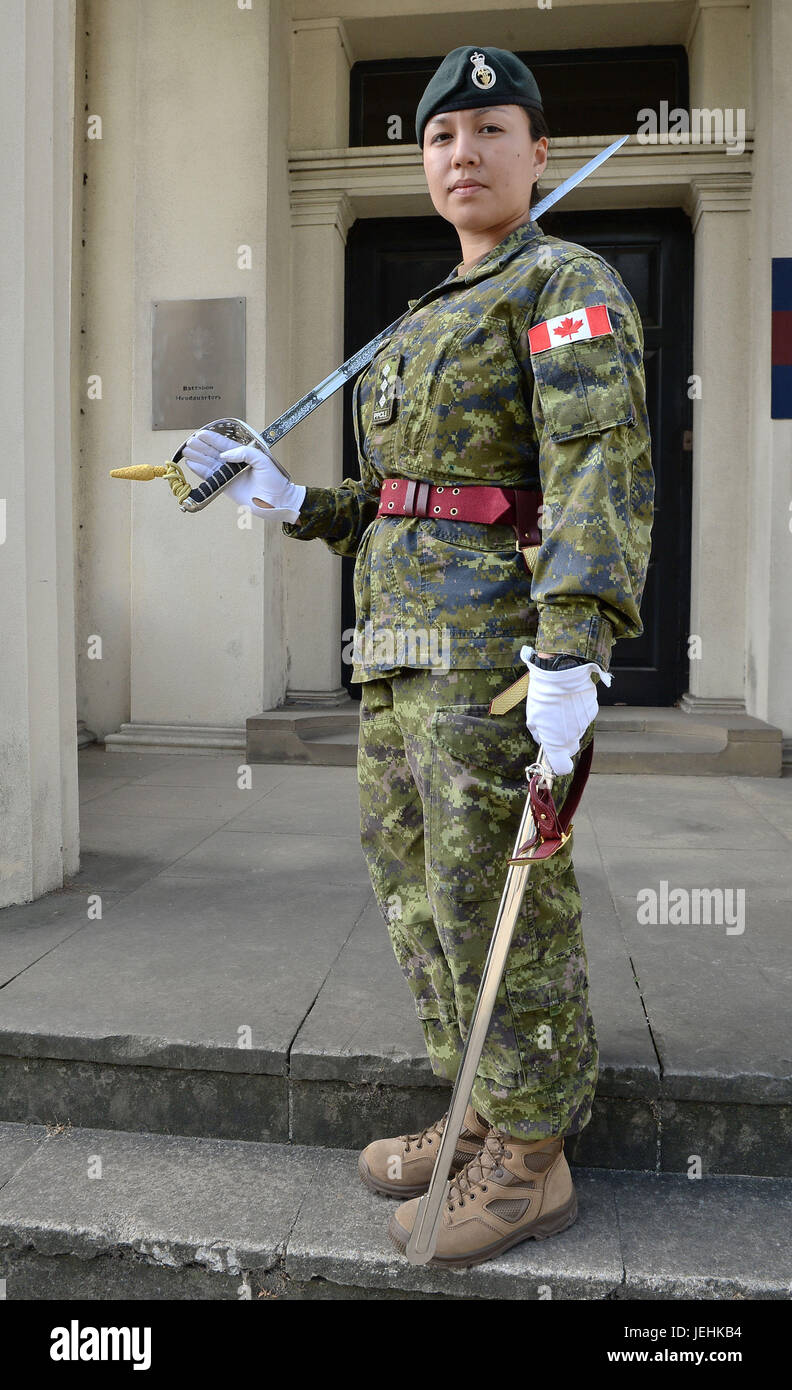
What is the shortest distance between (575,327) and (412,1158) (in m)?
1.50

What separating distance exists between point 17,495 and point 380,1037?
195cm

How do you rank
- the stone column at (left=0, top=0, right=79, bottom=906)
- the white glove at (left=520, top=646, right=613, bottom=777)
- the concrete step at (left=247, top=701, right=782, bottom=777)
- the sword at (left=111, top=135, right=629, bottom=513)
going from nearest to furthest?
the white glove at (left=520, top=646, right=613, bottom=777) < the sword at (left=111, top=135, right=629, bottom=513) < the stone column at (left=0, top=0, right=79, bottom=906) < the concrete step at (left=247, top=701, right=782, bottom=777)

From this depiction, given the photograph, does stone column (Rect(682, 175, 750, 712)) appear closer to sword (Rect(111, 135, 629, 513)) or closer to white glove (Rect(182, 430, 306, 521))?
sword (Rect(111, 135, 629, 513))

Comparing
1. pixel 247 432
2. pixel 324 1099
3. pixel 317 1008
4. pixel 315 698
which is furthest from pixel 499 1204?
pixel 315 698

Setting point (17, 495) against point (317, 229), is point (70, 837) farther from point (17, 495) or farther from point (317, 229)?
point (317, 229)

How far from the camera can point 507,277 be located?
178 cm

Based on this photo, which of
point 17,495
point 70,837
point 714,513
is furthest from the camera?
point 714,513

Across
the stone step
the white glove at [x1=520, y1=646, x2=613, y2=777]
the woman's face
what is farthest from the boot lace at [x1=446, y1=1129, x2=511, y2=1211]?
the woman's face

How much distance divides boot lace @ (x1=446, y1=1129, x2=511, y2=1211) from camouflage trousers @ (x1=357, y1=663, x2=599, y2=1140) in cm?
6

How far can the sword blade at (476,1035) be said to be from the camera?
168 centimetres

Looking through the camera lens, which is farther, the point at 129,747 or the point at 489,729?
the point at 129,747

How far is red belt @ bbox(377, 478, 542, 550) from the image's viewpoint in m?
1.82

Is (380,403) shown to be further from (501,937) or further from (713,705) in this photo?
(713,705)
